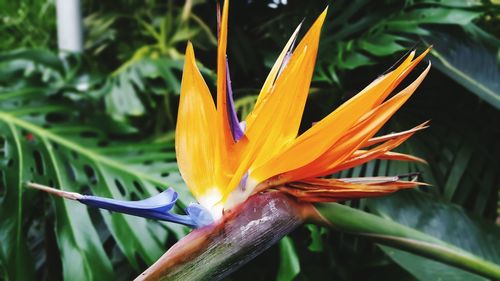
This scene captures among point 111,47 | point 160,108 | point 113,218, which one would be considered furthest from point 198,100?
point 111,47

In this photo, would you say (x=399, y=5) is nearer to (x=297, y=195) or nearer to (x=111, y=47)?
(x=297, y=195)

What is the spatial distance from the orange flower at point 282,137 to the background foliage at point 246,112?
10.8 inches

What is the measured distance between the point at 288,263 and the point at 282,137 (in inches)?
16.7

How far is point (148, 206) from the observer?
286 mm

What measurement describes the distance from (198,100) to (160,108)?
34.7 inches

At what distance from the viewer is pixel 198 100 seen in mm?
331

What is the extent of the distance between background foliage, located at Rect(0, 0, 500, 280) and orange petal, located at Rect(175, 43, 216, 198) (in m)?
0.28

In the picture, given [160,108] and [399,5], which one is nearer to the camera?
[399,5]

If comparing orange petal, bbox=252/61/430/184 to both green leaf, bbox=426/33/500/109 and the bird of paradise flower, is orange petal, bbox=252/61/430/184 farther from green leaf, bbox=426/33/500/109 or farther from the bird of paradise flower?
green leaf, bbox=426/33/500/109

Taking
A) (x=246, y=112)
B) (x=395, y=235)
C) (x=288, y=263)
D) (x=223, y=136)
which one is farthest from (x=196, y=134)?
(x=246, y=112)

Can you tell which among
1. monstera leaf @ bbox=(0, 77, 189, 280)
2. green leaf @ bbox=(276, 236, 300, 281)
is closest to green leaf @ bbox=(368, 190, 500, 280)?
green leaf @ bbox=(276, 236, 300, 281)

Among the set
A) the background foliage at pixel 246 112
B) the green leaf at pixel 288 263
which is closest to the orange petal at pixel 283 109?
the background foliage at pixel 246 112

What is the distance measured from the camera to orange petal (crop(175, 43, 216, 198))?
331mm

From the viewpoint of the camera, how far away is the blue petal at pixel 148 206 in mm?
277
